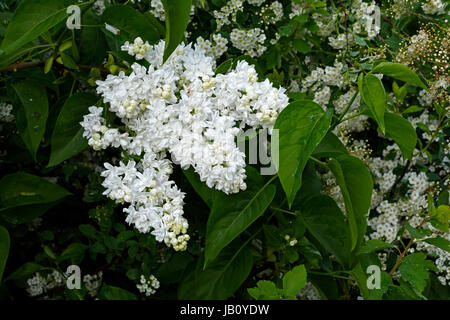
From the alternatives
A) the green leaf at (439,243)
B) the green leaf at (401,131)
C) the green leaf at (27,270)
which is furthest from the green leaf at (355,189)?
the green leaf at (27,270)

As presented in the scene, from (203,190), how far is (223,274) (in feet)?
1.07

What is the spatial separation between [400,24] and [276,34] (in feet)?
1.46

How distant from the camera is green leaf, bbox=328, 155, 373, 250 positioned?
104 centimetres

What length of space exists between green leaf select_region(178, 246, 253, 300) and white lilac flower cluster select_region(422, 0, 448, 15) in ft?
3.39

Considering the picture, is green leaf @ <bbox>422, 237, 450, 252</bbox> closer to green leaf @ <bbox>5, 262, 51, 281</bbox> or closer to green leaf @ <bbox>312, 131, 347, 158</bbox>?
green leaf @ <bbox>312, 131, 347, 158</bbox>

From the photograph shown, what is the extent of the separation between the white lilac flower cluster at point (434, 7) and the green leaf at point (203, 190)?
41.5 inches

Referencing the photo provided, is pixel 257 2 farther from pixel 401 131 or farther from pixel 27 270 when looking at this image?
pixel 27 270

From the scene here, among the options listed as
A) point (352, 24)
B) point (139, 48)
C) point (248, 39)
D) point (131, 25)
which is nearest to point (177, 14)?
point (139, 48)

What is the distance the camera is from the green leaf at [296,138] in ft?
3.10

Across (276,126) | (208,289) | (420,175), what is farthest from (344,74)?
(208,289)

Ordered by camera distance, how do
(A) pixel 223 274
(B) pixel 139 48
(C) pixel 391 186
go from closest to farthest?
(B) pixel 139 48, (A) pixel 223 274, (C) pixel 391 186

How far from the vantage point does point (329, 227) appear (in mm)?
1185

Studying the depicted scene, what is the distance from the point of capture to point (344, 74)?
1.54 meters

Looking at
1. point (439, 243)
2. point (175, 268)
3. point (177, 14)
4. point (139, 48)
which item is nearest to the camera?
point (177, 14)
